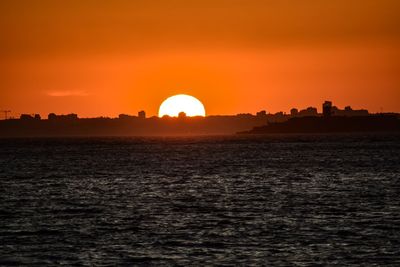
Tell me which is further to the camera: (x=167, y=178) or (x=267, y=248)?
(x=167, y=178)

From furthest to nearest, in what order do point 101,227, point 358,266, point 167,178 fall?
1. point 167,178
2. point 101,227
3. point 358,266

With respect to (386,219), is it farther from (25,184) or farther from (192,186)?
(25,184)

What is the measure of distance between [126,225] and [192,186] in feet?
109

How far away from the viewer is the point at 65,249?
1538 inches

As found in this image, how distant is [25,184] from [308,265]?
56949 millimetres

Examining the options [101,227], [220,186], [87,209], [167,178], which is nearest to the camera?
[101,227]

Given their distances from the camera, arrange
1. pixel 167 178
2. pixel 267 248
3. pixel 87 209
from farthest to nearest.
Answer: pixel 167 178, pixel 87 209, pixel 267 248

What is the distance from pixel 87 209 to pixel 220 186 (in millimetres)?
24841

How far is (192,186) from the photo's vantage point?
8106 centimetres

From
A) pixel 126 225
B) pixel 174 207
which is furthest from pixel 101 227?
pixel 174 207

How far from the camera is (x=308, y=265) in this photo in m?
34.2

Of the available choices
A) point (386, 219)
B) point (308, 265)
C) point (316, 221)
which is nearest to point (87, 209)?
point (316, 221)

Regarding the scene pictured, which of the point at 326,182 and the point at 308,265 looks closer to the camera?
the point at 308,265

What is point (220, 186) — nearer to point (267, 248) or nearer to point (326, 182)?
point (326, 182)
